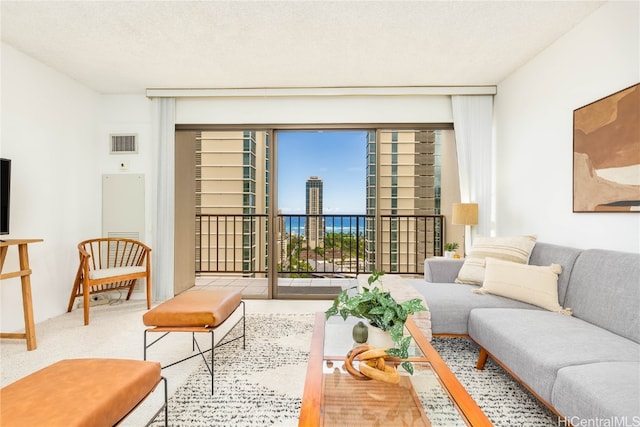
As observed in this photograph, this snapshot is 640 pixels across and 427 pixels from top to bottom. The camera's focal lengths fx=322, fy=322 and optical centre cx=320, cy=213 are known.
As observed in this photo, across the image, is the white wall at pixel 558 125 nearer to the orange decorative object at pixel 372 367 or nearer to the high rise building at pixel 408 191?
the high rise building at pixel 408 191

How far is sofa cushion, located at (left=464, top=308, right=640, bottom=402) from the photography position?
4.95 feet

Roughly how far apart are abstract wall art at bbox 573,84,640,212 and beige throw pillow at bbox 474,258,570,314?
1.94ft

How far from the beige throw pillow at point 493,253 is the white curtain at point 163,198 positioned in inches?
131

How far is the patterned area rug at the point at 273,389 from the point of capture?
1.69m

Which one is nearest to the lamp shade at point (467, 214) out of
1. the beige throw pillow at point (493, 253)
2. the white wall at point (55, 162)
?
the beige throw pillow at point (493, 253)

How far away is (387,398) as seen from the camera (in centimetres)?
128

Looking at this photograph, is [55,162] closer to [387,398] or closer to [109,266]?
[109,266]

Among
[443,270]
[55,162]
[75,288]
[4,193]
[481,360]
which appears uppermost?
[55,162]

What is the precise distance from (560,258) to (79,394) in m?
2.92

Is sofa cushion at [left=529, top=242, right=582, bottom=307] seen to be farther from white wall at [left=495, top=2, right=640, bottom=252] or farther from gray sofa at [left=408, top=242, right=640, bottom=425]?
white wall at [left=495, top=2, right=640, bottom=252]

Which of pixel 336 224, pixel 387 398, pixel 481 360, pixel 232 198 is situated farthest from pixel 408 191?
pixel 387 398

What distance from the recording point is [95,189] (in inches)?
158

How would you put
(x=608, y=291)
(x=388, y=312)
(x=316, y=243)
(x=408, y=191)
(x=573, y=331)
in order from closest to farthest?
1. (x=388, y=312)
2. (x=573, y=331)
3. (x=608, y=291)
4. (x=316, y=243)
5. (x=408, y=191)

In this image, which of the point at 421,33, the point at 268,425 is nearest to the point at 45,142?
the point at 268,425
